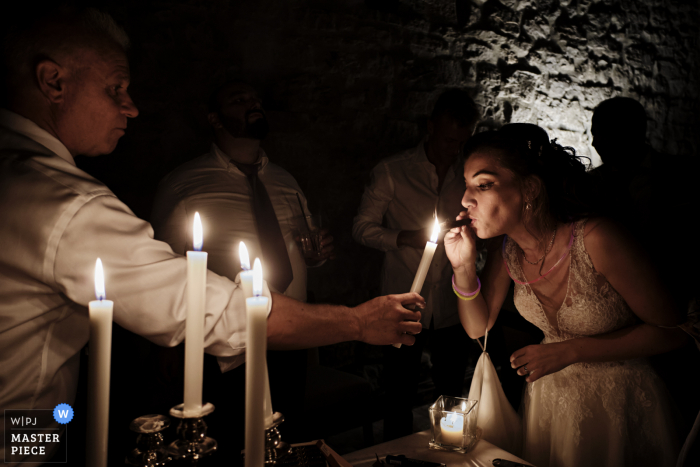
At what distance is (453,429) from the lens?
125 cm

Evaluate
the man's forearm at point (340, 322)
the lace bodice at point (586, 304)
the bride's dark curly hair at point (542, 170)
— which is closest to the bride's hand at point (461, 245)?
the bride's dark curly hair at point (542, 170)

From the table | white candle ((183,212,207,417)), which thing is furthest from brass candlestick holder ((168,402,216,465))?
the table

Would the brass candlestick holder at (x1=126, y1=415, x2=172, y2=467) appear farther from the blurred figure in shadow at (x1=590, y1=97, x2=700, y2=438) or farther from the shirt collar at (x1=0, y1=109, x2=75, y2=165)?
the blurred figure in shadow at (x1=590, y1=97, x2=700, y2=438)

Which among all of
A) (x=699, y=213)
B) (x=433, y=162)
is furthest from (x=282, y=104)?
(x=699, y=213)

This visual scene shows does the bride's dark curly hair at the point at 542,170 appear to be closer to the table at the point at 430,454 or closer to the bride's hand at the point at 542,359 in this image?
the bride's hand at the point at 542,359

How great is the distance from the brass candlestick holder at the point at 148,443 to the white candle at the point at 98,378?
0.15 ft

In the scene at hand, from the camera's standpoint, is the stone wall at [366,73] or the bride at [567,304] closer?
the bride at [567,304]

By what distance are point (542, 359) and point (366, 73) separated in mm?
2549

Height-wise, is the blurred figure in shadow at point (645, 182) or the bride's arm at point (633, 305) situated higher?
the blurred figure in shadow at point (645, 182)

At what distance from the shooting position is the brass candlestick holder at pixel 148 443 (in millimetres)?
649

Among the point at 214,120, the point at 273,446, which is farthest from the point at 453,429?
the point at 214,120

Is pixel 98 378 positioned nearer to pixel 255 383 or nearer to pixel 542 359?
pixel 255 383

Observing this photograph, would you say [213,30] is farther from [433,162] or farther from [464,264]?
[464,264]

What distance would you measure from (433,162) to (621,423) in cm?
196
